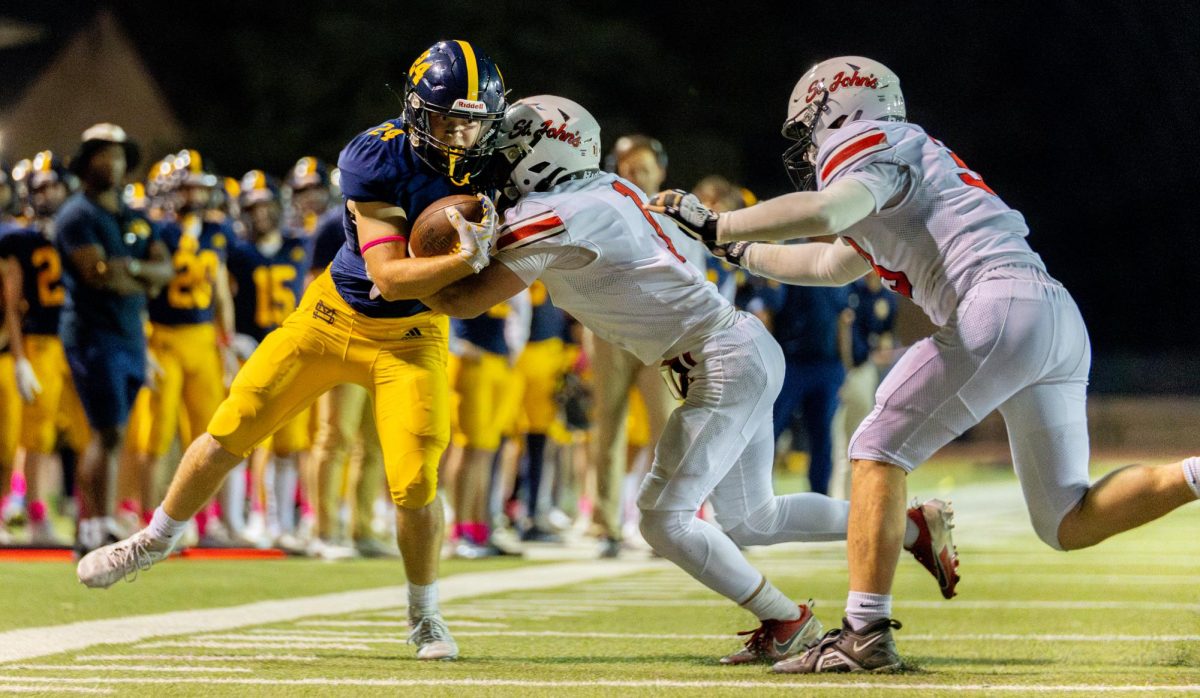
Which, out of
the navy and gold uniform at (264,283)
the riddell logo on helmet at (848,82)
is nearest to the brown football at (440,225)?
the riddell logo on helmet at (848,82)

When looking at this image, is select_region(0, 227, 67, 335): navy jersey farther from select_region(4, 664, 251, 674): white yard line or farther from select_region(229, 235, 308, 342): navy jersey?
select_region(4, 664, 251, 674): white yard line

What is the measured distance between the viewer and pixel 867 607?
3.87m

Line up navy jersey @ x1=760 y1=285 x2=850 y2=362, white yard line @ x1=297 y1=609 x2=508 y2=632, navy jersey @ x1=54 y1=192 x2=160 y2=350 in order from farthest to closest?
navy jersey @ x1=760 y1=285 x2=850 y2=362, navy jersey @ x1=54 y1=192 x2=160 y2=350, white yard line @ x1=297 y1=609 x2=508 y2=632

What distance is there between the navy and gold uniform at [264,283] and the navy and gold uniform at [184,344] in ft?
1.85

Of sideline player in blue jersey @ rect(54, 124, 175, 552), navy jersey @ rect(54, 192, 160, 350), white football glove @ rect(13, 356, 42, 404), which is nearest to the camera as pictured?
sideline player in blue jersey @ rect(54, 124, 175, 552)

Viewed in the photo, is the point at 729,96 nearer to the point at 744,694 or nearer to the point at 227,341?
the point at 227,341

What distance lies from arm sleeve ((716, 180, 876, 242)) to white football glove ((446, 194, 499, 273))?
0.60 m

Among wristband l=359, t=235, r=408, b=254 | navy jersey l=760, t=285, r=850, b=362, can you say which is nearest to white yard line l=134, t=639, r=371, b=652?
wristband l=359, t=235, r=408, b=254

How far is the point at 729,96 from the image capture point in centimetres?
2727

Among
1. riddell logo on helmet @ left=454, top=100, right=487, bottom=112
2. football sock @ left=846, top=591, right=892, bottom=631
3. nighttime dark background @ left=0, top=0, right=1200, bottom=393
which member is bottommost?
football sock @ left=846, top=591, right=892, bottom=631

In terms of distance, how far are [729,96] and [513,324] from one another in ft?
65.5

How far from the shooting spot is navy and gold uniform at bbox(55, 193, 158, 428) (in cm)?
723

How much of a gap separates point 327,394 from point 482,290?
150 inches

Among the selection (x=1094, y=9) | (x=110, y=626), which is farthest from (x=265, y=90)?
(x=110, y=626)
